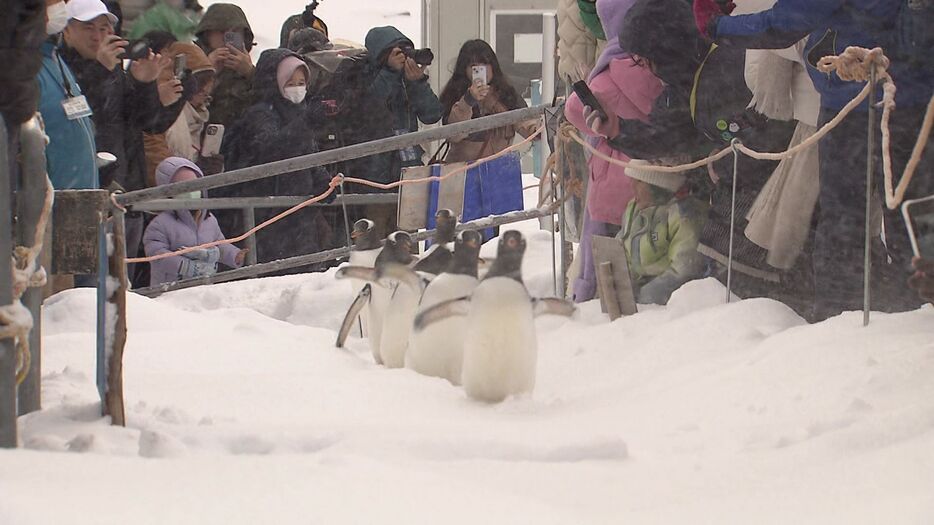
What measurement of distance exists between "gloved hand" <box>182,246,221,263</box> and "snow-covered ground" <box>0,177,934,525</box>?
8.09ft

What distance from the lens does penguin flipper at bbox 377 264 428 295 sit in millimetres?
4441

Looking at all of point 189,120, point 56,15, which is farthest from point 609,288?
point 189,120

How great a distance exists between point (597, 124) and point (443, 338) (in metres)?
1.87

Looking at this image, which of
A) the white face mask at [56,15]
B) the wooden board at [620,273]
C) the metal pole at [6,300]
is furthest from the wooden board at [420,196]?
the metal pole at [6,300]

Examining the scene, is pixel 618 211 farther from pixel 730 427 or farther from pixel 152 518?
pixel 152 518

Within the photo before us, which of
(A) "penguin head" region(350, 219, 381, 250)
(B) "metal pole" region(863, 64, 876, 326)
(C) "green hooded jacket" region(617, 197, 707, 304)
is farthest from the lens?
(A) "penguin head" region(350, 219, 381, 250)

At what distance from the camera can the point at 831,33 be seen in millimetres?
4227

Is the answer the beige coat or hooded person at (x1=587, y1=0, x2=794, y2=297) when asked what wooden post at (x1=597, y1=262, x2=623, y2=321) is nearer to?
hooded person at (x1=587, y1=0, x2=794, y2=297)

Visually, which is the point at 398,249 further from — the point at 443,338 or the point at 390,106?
the point at 390,106

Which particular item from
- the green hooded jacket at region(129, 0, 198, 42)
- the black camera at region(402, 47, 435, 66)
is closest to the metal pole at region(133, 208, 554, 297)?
the black camera at region(402, 47, 435, 66)

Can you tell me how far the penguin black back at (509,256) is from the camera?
3711 millimetres

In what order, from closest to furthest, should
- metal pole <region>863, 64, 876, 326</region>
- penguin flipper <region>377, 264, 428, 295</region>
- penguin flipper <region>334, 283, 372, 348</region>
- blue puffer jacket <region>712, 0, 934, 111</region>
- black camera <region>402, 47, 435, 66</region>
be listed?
metal pole <region>863, 64, 876, 326</region>, blue puffer jacket <region>712, 0, 934, 111</region>, penguin flipper <region>377, 264, 428, 295</region>, penguin flipper <region>334, 283, 372, 348</region>, black camera <region>402, 47, 435, 66</region>

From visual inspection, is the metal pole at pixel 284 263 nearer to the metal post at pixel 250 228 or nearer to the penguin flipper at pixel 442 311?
the metal post at pixel 250 228

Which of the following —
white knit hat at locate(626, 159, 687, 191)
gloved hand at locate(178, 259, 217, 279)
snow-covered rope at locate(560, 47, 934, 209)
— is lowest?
gloved hand at locate(178, 259, 217, 279)
